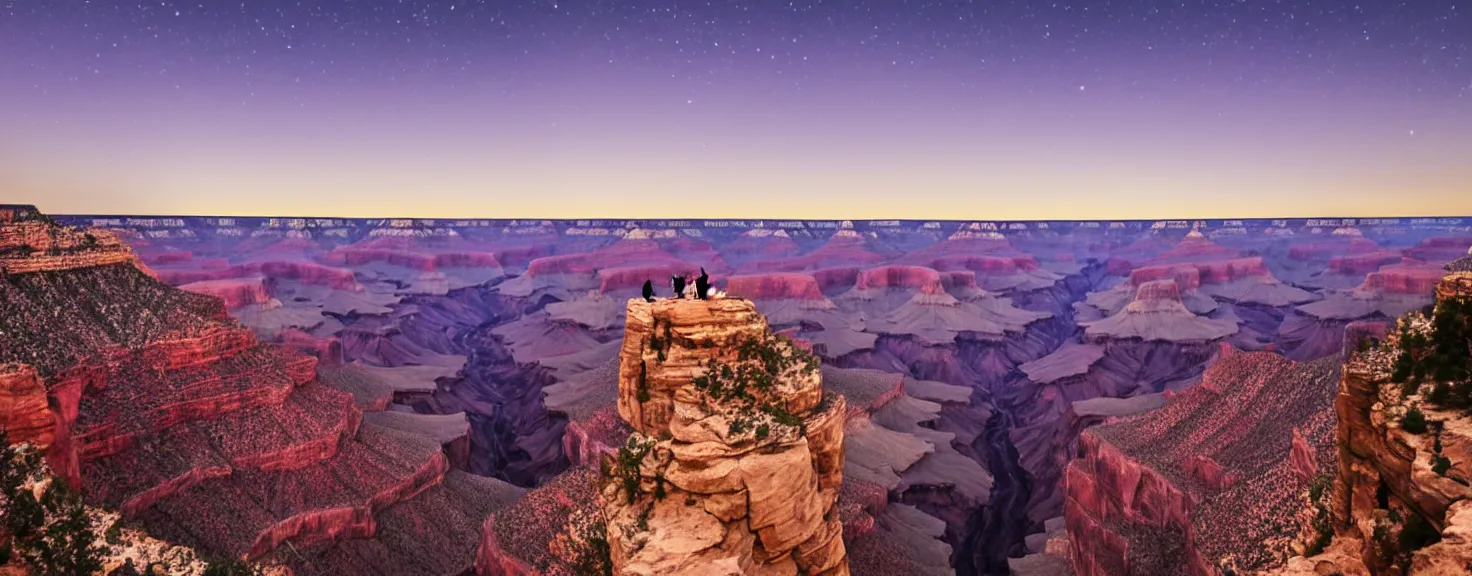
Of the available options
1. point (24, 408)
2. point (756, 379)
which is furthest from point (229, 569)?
point (756, 379)

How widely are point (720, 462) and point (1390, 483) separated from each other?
1222cm

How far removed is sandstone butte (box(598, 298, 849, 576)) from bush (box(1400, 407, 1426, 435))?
1132 centimetres

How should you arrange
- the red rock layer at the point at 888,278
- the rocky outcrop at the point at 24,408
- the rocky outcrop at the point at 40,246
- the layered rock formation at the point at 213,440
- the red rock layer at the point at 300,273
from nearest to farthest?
the rocky outcrop at the point at 24,408 → the layered rock formation at the point at 213,440 → the rocky outcrop at the point at 40,246 → the red rock layer at the point at 300,273 → the red rock layer at the point at 888,278

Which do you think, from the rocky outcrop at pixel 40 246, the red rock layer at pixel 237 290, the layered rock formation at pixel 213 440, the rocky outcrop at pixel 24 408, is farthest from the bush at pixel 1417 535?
the red rock layer at pixel 237 290

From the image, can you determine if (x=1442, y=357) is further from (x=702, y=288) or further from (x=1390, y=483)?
(x=702, y=288)

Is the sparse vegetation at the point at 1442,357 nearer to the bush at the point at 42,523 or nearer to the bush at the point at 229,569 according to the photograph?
the bush at the point at 42,523

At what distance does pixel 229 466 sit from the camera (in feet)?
109

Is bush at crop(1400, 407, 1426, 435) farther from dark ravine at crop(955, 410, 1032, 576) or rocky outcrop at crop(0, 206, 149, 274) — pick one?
rocky outcrop at crop(0, 206, 149, 274)

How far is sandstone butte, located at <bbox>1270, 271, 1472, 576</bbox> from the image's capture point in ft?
29.7

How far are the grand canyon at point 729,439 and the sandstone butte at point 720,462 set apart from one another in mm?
86

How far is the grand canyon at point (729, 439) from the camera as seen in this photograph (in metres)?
15.0

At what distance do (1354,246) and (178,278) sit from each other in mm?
237233

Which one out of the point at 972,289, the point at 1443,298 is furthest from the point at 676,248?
the point at 1443,298

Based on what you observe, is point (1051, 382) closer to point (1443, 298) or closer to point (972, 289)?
point (972, 289)
